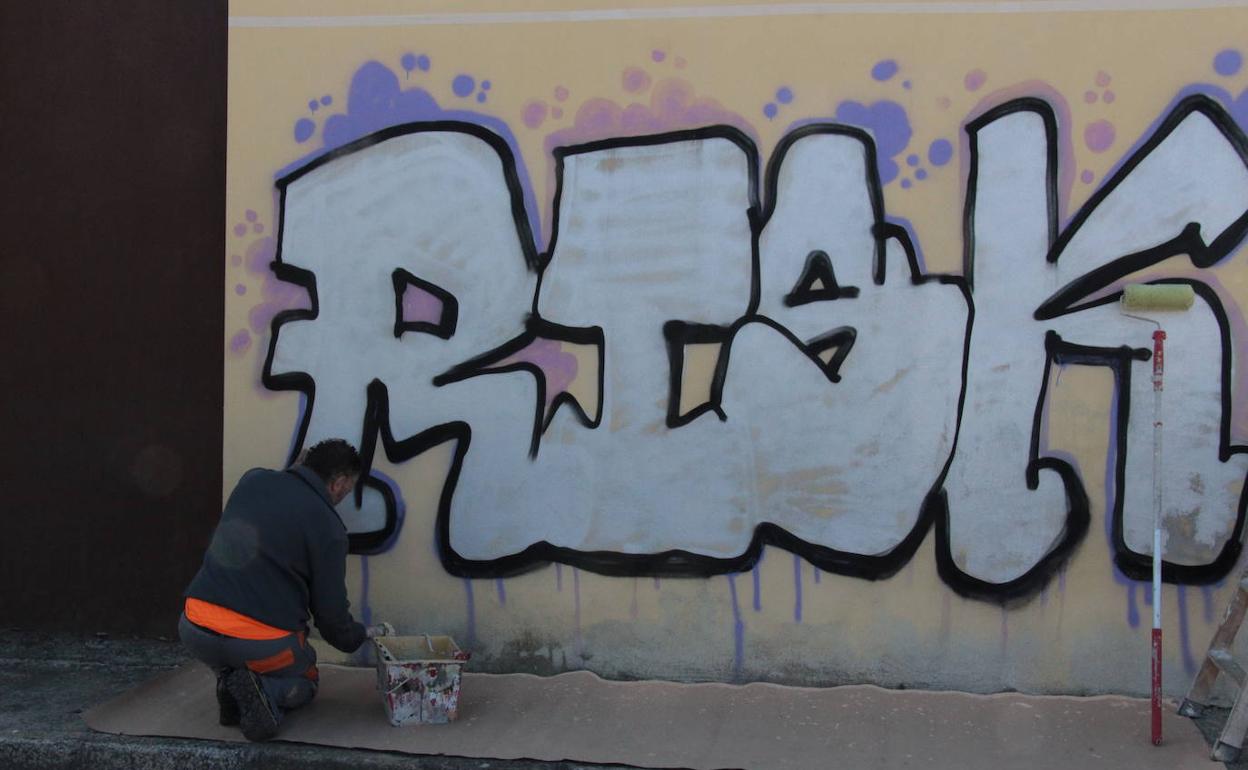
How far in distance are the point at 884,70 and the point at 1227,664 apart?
8.65 ft

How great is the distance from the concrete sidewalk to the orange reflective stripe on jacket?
0.40m

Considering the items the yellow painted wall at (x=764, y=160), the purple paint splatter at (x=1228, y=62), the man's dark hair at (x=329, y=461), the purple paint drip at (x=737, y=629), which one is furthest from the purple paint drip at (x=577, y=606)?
the purple paint splatter at (x=1228, y=62)

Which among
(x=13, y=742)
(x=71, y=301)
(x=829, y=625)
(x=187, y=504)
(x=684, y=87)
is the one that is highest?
(x=684, y=87)

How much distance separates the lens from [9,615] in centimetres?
554

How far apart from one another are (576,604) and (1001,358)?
2064mm

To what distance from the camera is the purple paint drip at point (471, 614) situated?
496 cm

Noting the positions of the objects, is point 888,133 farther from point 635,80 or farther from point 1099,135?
point 635,80

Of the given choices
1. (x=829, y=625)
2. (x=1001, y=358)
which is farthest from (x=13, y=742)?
(x=1001, y=358)

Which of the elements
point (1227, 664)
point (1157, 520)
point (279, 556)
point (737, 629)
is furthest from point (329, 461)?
point (1227, 664)

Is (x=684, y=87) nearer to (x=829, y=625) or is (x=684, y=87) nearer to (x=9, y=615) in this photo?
(x=829, y=625)

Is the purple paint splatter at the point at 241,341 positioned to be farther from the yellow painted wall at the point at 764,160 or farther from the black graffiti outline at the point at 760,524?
the black graffiti outline at the point at 760,524

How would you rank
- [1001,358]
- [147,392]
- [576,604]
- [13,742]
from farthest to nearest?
[147,392], [576,604], [1001,358], [13,742]

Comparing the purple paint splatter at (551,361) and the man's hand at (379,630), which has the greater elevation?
the purple paint splatter at (551,361)

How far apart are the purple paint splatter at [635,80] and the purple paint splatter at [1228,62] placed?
7.43 ft
